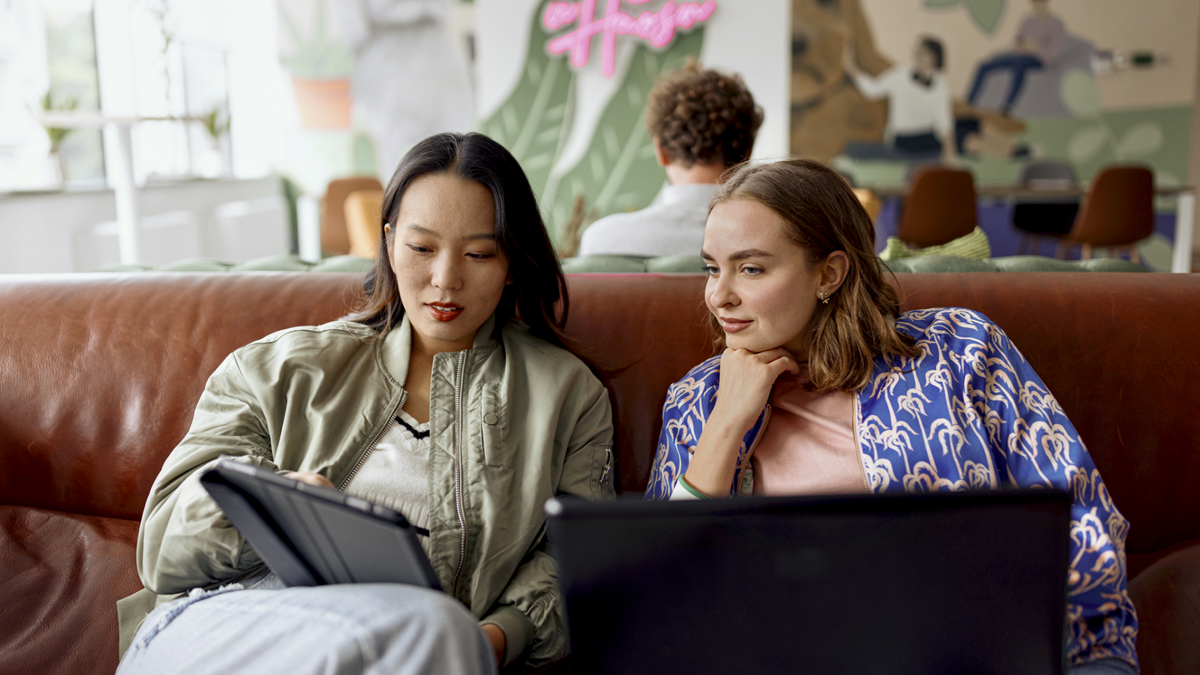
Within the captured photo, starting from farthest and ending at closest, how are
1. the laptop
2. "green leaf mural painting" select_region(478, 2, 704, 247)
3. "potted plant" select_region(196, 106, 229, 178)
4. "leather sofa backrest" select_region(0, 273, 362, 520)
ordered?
"potted plant" select_region(196, 106, 229, 178) < "green leaf mural painting" select_region(478, 2, 704, 247) < "leather sofa backrest" select_region(0, 273, 362, 520) < the laptop

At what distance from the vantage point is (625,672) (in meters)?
0.75

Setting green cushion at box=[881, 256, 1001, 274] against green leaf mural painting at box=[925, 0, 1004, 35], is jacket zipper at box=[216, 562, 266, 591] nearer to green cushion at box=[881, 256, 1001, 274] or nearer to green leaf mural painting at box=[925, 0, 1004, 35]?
green cushion at box=[881, 256, 1001, 274]

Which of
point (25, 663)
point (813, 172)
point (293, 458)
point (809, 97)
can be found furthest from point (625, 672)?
point (809, 97)

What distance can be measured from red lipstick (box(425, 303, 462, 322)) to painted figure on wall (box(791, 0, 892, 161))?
563 cm

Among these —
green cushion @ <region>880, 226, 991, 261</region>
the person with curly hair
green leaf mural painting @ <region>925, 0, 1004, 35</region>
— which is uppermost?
green leaf mural painting @ <region>925, 0, 1004, 35</region>

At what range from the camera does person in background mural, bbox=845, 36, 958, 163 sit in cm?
647

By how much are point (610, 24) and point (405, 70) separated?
1.87 meters

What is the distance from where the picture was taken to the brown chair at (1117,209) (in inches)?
206

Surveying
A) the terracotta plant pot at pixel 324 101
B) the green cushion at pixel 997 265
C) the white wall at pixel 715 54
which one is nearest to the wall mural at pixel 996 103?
the white wall at pixel 715 54

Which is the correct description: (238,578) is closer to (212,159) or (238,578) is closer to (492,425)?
(492,425)

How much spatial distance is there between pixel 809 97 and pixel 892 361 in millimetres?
5760

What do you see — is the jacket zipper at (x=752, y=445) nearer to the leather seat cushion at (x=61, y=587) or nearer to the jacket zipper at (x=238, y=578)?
the jacket zipper at (x=238, y=578)

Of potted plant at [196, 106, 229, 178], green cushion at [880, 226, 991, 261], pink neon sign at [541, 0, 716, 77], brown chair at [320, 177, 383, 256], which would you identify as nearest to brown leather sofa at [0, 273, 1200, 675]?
green cushion at [880, 226, 991, 261]

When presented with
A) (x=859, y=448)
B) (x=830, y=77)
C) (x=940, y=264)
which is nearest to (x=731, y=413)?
(x=859, y=448)
